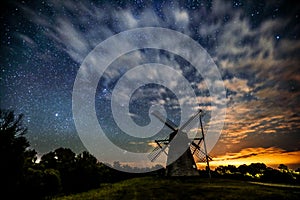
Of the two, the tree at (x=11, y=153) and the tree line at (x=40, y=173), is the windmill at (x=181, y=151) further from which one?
the tree at (x=11, y=153)

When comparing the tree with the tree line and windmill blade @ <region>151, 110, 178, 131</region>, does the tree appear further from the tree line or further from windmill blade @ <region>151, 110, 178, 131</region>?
windmill blade @ <region>151, 110, 178, 131</region>

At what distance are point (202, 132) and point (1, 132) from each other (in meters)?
25.6

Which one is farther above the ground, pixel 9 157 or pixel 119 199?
pixel 9 157

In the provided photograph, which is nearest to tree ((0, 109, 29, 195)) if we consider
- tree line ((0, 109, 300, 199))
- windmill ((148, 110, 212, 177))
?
tree line ((0, 109, 300, 199))

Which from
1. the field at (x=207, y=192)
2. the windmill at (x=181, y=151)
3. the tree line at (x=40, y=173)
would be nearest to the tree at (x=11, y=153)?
the tree line at (x=40, y=173)

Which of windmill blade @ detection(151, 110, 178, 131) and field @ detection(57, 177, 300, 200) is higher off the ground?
windmill blade @ detection(151, 110, 178, 131)

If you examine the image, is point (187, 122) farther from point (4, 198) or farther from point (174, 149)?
point (4, 198)

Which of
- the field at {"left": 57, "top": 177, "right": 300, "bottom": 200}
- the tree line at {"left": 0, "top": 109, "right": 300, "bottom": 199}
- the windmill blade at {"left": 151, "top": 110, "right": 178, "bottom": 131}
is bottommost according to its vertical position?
the field at {"left": 57, "top": 177, "right": 300, "bottom": 200}

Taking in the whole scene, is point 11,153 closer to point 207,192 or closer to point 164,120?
point 207,192

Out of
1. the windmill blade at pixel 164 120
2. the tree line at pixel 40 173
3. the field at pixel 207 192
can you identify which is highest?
the windmill blade at pixel 164 120

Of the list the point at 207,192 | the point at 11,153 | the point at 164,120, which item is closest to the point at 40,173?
the point at 11,153

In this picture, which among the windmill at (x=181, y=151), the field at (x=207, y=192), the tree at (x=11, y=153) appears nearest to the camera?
the tree at (x=11, y=153)

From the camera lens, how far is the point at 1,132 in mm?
8211

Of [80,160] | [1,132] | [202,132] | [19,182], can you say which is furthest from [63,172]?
[202,132]
